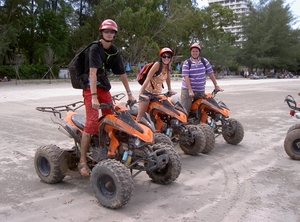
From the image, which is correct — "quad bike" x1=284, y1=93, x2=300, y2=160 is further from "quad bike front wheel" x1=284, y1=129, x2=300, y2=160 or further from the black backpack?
the black backpack

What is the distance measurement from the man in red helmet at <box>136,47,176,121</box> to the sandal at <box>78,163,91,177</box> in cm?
185

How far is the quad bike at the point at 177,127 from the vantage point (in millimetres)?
6375

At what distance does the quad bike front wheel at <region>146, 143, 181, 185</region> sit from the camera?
4.70 meters

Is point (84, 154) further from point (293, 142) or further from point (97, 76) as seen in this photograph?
point (293, 142)

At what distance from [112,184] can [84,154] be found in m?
0.74

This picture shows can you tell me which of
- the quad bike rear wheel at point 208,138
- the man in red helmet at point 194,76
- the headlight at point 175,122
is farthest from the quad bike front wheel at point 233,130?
the headlight at point 175,122

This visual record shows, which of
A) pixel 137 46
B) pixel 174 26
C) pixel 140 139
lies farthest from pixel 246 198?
pixel 174 26

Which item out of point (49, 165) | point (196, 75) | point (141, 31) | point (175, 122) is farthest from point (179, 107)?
point (141, 31)

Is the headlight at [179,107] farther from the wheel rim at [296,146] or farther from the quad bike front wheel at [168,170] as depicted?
the wheel rim at [296,146]

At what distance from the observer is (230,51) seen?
4938 cm

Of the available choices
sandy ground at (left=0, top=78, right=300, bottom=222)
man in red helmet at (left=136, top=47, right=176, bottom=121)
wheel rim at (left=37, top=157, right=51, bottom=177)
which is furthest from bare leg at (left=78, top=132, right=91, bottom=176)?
man in red helmet at (left=136, top=47, right=176, bottom=121)

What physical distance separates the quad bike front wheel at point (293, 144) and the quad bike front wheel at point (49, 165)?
4.06 metres

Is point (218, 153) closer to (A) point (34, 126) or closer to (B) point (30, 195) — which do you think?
(B) point (30, 195)

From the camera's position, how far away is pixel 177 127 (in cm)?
642
